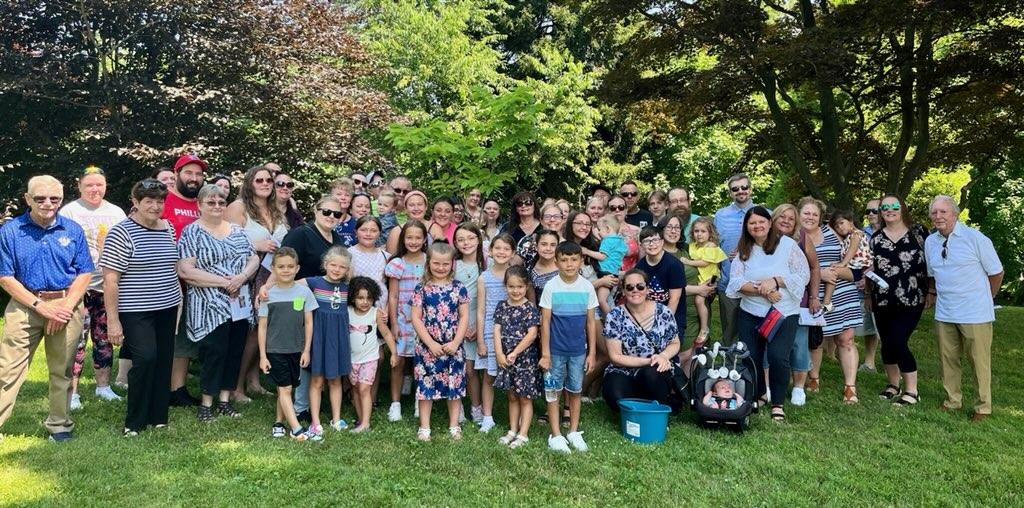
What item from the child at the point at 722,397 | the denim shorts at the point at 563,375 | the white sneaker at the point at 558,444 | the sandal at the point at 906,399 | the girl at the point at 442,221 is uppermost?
the girl at the point at 442,221

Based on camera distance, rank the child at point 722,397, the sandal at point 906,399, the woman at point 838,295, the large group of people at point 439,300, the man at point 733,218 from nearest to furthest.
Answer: the large group of people at point 439,300 → the child at point 722,397 → the sandal at point 906,399 → the woman at point 838,295 → the man at point 733,218

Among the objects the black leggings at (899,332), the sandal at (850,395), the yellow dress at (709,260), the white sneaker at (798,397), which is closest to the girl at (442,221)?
the yellow dress at (709,260)

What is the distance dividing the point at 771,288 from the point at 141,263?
4.88 meters

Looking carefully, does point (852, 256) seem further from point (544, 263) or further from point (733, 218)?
point (544, 263)

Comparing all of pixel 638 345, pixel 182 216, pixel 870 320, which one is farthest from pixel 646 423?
pixel 182 216

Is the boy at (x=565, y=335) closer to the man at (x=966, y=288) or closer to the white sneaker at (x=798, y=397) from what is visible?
the white sneaker at (x=798, y=397)

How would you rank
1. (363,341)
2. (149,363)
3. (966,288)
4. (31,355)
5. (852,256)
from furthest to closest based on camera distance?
(852,256), (966,288), (363,341), (149,363), (31,355)

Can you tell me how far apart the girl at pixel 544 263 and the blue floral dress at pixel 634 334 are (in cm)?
61

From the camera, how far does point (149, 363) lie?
14.9 ft

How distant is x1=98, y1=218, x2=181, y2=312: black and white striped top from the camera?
4367 mm

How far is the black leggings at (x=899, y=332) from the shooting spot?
5762 mm

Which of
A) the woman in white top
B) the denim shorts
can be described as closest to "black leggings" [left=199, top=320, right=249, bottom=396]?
the woman in white top

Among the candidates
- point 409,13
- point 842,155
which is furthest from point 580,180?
point 842,155

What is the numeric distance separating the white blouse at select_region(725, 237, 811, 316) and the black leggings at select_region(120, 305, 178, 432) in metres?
4.57
